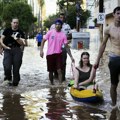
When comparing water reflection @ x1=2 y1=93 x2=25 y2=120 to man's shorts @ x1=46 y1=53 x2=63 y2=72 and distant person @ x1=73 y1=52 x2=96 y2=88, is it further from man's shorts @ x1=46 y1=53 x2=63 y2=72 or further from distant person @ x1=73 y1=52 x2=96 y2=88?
man's shorts @ x1=46 y1=53 x2=63 y2=72

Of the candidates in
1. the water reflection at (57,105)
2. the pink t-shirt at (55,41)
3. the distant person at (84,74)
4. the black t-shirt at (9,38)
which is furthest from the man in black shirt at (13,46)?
the distant person at (84,74)

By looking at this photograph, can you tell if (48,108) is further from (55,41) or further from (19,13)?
(19,13)

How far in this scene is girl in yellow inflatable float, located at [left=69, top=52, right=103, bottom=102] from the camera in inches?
312

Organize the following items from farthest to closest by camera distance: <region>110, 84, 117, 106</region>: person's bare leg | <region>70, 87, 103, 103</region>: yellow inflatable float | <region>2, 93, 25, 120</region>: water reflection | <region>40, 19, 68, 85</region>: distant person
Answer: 1. <region>40, 19, 68, 85</region>: distant person
2. <region>70, 87, 103, 103</region>: yellow inflatable float
3. <region>110, 84, 117, 106</region>: person's bare leg
4. <region>2, 93, 25, 120</region>: water reflection

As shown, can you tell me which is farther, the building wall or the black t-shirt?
the building wall

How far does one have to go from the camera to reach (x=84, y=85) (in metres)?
8.51

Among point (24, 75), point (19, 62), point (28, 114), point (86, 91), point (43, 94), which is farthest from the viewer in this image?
point (24, 75)

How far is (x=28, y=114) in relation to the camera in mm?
7020

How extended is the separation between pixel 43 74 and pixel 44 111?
6.35m

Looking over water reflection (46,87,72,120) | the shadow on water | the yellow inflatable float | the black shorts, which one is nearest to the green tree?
water reflection (46,87,72,120)

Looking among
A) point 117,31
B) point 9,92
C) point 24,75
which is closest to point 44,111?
point 117,31

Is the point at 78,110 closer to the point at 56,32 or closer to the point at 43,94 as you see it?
the point at 43,94

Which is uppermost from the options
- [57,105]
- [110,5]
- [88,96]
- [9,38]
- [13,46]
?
[110,5]

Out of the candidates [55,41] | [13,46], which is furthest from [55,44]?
[13,46]
